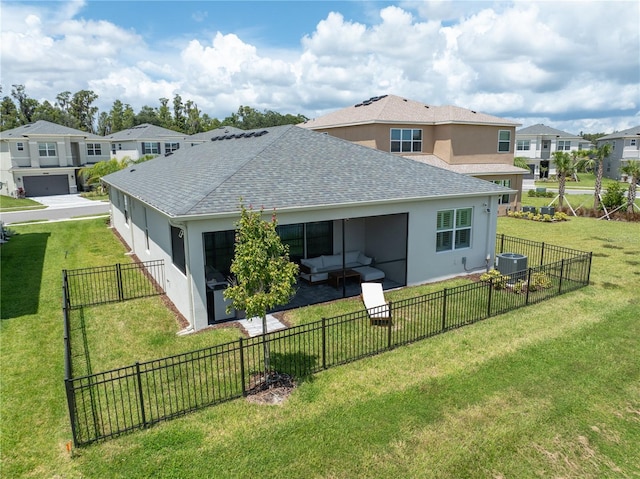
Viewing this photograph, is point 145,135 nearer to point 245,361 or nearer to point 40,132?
point 40,132

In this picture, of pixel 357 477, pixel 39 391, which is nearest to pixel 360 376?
pixel 357 477

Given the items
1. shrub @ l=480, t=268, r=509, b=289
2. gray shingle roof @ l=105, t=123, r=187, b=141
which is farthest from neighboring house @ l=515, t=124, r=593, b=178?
shrub @ l=480, t=268, r=509, b=289

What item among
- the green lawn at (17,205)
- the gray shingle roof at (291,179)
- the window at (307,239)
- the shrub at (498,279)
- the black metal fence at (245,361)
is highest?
the gray shingle roof at (291,179)

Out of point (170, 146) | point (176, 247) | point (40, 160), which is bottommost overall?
point (176, 247)

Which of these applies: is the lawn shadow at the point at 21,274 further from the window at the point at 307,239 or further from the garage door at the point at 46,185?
the garage door at the point at 46,185

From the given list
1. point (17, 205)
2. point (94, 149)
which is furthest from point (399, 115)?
point (94, 149)

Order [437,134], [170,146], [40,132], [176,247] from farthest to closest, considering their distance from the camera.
→ [170,146] < [40,132] < [437,134] < [176,247]

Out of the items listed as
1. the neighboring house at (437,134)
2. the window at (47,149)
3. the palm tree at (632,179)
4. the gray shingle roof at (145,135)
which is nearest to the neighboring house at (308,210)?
the neighboring house at (437,134)
